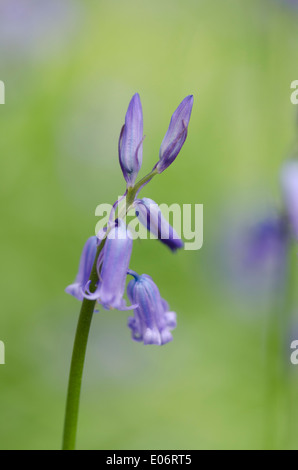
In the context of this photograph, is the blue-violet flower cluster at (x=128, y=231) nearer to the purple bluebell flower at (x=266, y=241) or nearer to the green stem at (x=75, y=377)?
the green stem at (x=75, y=377)

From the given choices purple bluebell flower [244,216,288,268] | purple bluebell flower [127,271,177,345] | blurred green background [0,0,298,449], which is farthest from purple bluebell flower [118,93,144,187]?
blurred green background [0,0,298,449]

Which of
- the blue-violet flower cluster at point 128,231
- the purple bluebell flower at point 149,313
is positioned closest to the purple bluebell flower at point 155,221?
the blue-violet flower cluster at point 128,231

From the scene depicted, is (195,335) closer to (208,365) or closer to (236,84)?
(208,365)

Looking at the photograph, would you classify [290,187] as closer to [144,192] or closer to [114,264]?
[114,264]

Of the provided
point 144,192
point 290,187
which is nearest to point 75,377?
point 290,187

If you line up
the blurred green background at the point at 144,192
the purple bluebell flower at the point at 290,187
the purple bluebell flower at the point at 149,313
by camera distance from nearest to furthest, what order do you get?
the purple bluebell flower at the point at 149,313 → the purple bluebell flower at the point at 290,187 → the blurred green background at the point at 144,192

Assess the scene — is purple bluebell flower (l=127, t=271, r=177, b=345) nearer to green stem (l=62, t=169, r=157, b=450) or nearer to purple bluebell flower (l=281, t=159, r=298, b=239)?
green stem (l=62, t=169, r=157, b=450)
